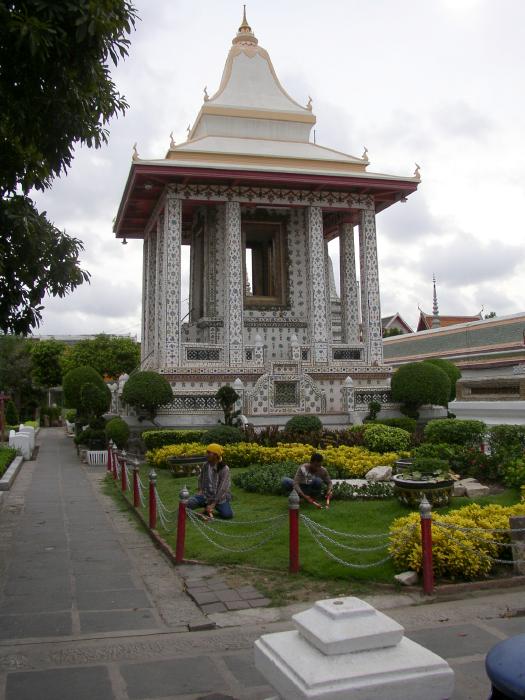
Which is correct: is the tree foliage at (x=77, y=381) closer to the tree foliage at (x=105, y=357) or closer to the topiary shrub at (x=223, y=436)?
the topiary shrub at (x=223, y=436)

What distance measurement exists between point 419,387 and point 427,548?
1420cm

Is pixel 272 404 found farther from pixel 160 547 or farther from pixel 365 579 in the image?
pixel 365 579

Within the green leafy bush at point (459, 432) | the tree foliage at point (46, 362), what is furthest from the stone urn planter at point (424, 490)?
the tree foliage at point (46, 362)

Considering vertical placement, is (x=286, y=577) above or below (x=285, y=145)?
below

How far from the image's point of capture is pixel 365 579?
692 cm

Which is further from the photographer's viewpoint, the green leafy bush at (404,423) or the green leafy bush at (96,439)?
the green leafy bush at (96,439)

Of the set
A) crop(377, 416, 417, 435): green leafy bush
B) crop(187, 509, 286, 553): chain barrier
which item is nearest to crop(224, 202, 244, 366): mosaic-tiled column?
crop(377, 416, 417, 435): green leafy bush

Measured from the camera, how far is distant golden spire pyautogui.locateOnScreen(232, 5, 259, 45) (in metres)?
27.0

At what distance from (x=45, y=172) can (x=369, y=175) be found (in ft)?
57.4

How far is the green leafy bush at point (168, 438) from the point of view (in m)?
18.3

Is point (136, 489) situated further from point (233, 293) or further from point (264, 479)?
point (233, 293)

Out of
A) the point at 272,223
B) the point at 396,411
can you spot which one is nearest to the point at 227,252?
the point at 272,223

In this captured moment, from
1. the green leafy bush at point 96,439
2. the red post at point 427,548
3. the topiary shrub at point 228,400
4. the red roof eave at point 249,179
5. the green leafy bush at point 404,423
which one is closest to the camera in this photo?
the red post at point 427,548

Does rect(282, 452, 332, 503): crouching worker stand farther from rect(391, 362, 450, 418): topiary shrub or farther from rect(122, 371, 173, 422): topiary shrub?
rect(391, 362, 450, 418): topiary shrub
